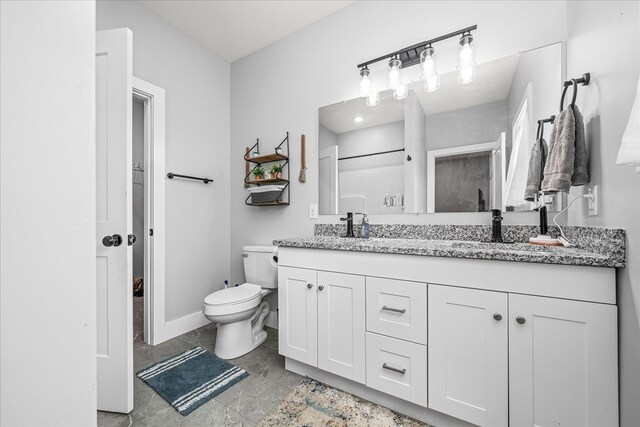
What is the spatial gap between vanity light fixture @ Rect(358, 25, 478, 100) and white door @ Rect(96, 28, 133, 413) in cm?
147

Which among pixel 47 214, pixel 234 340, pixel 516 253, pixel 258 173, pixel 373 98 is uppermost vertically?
pixel 373 98

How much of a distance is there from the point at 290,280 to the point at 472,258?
40.1 inches

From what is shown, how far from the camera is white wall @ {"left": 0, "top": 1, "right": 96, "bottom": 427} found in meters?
0.47

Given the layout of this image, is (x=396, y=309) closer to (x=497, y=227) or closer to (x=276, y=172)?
(x=497, y=227)

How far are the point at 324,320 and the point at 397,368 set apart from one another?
0.44m

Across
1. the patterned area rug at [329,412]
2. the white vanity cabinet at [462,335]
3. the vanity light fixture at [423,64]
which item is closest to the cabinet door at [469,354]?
the white vanity cabinet at [462,335]

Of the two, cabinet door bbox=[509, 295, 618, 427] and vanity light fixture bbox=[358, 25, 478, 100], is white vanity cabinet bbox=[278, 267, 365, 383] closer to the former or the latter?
cabinet door bbox=[509, 295, 618, 427]

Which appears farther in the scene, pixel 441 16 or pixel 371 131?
pixel 371 131

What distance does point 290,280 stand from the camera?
1629 millimetres

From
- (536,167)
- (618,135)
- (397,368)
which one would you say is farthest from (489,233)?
(397,368)

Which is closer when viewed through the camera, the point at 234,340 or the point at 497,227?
the point at 497,227

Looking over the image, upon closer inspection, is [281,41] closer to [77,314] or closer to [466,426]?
[77,314]

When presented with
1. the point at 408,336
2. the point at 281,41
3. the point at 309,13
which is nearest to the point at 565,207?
the point at 408,336

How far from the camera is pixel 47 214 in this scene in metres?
0.53
